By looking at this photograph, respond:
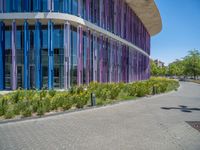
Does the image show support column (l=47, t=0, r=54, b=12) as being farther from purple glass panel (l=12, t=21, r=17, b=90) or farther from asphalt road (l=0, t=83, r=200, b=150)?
asphalt road (l=0, t=83, r=200, b=150)

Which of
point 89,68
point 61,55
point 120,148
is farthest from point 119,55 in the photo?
point 120,148

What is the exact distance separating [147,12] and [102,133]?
43.9 m

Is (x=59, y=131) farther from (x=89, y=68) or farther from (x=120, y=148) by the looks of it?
(x=89, y=68)

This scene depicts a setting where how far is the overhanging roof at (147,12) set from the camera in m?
40.8

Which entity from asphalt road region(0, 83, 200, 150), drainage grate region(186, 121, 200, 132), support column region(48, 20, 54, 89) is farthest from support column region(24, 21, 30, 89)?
drainage grate region(186, 121, 200, 132)

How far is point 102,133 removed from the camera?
24.8 feet

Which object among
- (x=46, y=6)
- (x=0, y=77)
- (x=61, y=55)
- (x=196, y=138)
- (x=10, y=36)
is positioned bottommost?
(x=196, y=138)

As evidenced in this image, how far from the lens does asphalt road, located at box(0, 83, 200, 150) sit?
20.6 feet

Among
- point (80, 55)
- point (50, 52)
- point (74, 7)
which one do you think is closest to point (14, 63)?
point (50, 52)

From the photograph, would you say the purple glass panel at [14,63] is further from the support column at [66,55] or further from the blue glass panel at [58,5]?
the support column at [66,55]

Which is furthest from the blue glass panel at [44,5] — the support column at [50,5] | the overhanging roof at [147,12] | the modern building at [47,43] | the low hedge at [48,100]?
the overhanging roof at [147,12]

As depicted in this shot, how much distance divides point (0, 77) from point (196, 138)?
2261 cm

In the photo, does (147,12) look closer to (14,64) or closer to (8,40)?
(8,40)

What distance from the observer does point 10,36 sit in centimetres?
2478
